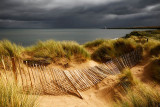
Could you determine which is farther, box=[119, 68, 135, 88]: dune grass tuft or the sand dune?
box=[119, 68, 135, 88]: dune grass tuft

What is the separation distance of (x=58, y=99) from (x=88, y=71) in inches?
79.4

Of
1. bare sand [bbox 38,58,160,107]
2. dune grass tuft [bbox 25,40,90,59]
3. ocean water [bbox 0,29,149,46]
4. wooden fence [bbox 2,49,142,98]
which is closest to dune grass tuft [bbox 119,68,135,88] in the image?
bare sand [bbox 38,58,160,107]

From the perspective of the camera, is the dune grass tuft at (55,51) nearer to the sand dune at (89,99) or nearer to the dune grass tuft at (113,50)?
the dune grass tuft at (113,50)

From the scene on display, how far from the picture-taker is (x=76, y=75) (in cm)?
454

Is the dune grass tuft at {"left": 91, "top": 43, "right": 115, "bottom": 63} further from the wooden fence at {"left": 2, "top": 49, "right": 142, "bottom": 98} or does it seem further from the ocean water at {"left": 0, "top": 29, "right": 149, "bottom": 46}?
the ocean water at {"left": 0, "top": 29, "right": 149, "bottom": 46}

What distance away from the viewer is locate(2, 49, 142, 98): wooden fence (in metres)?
3.59

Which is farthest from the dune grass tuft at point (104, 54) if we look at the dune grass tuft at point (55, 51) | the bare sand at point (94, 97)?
the bare sand at point (94, 97)

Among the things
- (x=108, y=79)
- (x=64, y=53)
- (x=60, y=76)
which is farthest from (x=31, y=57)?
(x=108, y=79)

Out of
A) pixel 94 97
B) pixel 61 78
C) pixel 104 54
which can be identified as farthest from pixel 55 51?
pixel 94 97

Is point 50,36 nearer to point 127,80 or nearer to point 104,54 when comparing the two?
point 104,54

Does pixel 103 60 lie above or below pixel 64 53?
below

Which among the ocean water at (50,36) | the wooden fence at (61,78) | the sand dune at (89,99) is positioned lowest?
the sand dune at (89,99)

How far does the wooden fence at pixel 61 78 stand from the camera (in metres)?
3.59

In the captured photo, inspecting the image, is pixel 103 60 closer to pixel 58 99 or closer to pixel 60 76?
pixel 60 76
